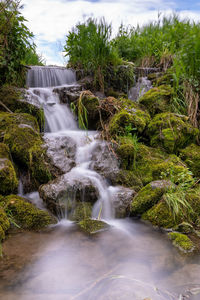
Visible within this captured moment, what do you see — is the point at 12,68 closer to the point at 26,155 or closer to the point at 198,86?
the point at 26,155

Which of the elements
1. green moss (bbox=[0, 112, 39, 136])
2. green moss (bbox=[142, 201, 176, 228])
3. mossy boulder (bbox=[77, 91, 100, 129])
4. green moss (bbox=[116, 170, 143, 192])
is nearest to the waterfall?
mossy boulder (bbox=[77, 91, 100, 129])

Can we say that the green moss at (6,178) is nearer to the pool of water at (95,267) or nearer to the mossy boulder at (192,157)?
the pool of water at (95,267)

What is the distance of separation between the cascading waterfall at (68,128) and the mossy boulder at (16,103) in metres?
0.18

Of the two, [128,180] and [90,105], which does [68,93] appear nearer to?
[90,105]

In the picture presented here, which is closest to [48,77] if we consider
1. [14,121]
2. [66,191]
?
[14,121]

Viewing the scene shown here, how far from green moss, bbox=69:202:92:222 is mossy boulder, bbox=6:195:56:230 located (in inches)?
10.8

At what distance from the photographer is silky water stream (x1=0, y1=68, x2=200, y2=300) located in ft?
6.45

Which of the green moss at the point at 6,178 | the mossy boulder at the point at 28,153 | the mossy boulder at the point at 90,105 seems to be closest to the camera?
the green moss at the point at 6,178

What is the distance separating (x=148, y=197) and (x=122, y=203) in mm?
381

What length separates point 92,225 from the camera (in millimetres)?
3062

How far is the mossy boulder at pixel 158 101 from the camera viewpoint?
5.08 m

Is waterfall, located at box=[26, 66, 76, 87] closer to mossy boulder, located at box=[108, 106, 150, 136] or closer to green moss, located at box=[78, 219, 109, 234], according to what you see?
mossy boulder, located at box=[108, 106, 150, 136]

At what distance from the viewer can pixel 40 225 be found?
3084mm

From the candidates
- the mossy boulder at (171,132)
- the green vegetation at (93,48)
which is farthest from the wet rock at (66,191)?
the green vegetation at (93,48)
